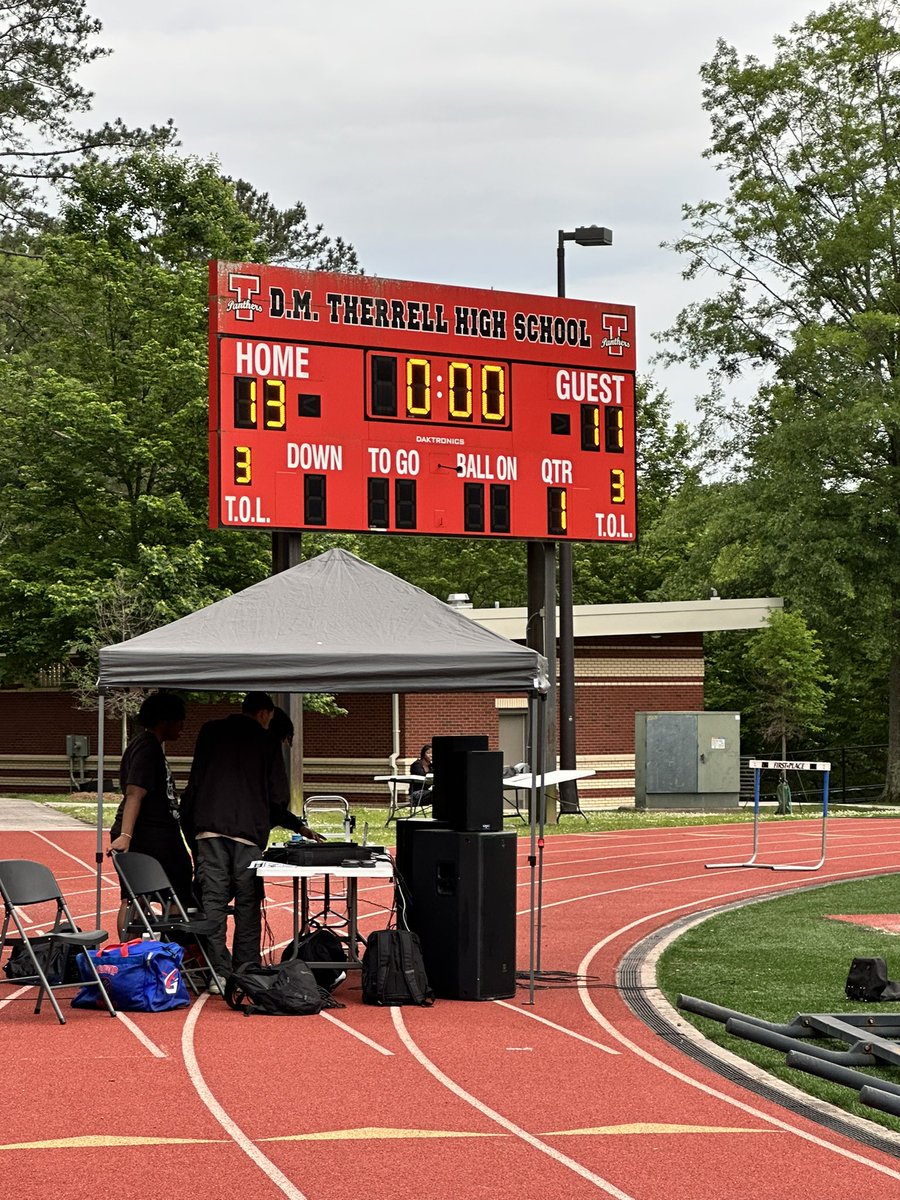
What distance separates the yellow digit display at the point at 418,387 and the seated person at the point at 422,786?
490cm

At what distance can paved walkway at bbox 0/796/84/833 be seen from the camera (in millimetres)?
26766

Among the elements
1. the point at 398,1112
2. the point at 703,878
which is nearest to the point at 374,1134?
the point at 398,1112

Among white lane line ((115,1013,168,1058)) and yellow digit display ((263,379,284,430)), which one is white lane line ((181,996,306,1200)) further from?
yellow digit display ((263,379,284,430))

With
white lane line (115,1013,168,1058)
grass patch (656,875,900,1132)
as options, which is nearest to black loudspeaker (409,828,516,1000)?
grass patch (656,875,900,1132)

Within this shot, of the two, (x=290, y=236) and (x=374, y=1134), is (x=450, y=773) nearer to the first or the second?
(x=374, y=1134)

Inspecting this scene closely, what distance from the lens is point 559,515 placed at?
2545 centimetres

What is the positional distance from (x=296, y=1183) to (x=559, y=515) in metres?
19.1

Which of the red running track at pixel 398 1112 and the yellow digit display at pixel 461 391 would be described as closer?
the red running track at pixel 398 1112

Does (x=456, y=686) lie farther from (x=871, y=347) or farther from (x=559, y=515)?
(x=871, y=347)

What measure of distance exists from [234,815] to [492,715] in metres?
26.2

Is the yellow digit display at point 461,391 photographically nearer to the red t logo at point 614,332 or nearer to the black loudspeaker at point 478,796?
the red t logo at point 614,332

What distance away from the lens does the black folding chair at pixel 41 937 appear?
10.7m

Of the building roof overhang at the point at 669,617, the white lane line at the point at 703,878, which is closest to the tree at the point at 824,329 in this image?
the building roof overhang at the point at 669,617

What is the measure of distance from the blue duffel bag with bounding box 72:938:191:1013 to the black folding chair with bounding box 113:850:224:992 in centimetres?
24
